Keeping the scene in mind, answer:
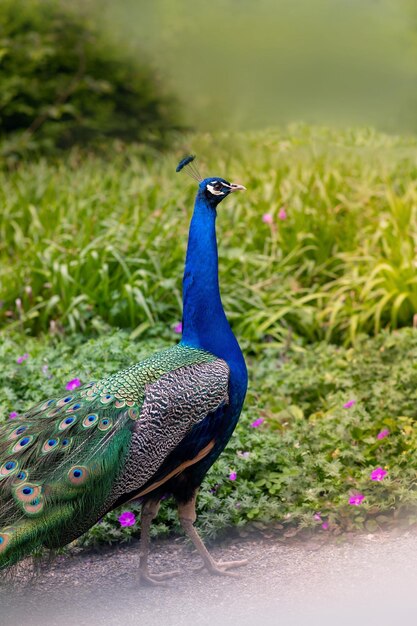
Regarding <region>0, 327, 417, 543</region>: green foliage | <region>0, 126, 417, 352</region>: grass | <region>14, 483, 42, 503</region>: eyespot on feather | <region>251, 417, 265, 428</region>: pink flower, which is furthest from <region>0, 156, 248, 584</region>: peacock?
<region>0, 126, 417, 352</region>: grass

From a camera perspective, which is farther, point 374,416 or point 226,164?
point 226,164

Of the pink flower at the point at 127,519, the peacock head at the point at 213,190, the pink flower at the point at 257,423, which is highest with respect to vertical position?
the peacock head at the point at 213,190

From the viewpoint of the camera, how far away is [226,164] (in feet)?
20.6

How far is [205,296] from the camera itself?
272cm

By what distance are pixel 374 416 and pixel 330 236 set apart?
2042 millimetres

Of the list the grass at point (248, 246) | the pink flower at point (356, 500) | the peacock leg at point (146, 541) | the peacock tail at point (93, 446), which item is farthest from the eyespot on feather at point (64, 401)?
the grass at point (248, 246)

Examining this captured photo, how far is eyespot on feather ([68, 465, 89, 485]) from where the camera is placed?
94.3 inches

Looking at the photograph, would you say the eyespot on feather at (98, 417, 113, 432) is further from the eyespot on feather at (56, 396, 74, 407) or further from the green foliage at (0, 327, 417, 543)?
the green foliage at (0, 327, 417, 543)

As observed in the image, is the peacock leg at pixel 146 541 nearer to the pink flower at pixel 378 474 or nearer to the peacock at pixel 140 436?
the peacock at pixel 140 436

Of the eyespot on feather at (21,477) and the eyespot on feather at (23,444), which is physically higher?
the eyespot on feather at (23,444)

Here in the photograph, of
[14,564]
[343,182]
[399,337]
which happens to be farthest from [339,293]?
[14,564]

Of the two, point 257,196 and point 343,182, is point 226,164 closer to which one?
point 257,196

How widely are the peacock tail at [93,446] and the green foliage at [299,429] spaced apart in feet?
2.09

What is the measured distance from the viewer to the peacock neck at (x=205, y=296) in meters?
2.71
